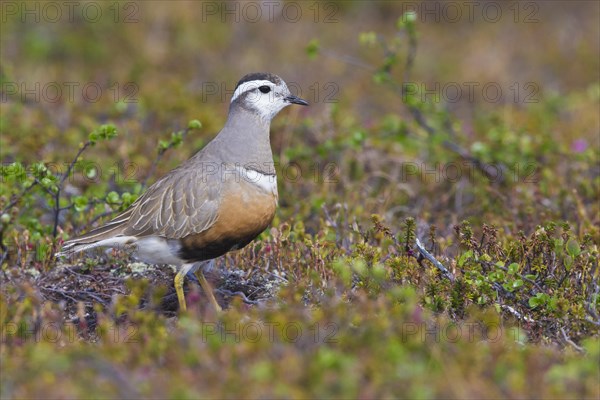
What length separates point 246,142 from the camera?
6.36 m

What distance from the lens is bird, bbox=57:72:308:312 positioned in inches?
236

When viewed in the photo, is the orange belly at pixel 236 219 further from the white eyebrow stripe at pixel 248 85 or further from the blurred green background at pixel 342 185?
the white eyebrow stripe at pixel 248 85

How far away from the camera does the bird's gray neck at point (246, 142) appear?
6.26 m

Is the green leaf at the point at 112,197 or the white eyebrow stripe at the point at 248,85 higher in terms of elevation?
the white eyebrow stripe at the point at 248,85

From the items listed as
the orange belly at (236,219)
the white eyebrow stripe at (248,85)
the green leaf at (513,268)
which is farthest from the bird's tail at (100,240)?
the green leaf at (513,268)

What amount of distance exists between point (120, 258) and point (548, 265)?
3198 millimetres

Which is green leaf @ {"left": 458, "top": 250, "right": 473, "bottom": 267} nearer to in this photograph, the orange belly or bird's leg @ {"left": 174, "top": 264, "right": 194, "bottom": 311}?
the orange belly

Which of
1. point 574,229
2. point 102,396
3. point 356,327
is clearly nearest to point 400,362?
point 356,327

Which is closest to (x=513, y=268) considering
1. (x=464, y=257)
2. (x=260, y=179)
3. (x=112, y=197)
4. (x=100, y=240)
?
(x=464, y=257)

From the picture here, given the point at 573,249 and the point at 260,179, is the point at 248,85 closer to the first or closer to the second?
the point at 260,179

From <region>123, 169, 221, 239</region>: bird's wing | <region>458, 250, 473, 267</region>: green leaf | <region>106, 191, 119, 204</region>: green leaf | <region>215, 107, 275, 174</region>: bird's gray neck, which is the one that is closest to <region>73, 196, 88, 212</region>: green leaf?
<region>106, 191, 119, 204</region>: green leaf

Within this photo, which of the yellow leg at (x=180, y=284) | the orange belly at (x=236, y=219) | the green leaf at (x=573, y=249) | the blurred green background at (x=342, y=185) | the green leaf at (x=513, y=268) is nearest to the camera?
the blurred green background at (x=342, y=185)

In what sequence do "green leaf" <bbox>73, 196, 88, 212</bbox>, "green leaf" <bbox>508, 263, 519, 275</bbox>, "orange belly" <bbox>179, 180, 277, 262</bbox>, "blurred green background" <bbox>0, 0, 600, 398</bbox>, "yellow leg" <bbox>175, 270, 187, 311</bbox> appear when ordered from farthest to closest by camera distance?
"green leaf" <bbox>73, 196, 88, 212</bbox> → "yellow leg" <bbox>175, 270, 187, 311</bbox> → "orange belly" <bbox>179, 180, 277, 262</bbox> → "green leaf" <bbox>508, 263, 519, 275</bbox> → "blurred green background" <bbox>0, 0, 600, 398</bbox>

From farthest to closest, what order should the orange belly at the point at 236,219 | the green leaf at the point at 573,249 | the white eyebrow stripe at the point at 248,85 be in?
the white eyebrow stripe at the point at 248,85, the orange belly at the point at 236,219, the green leaf at the point at 573,249
